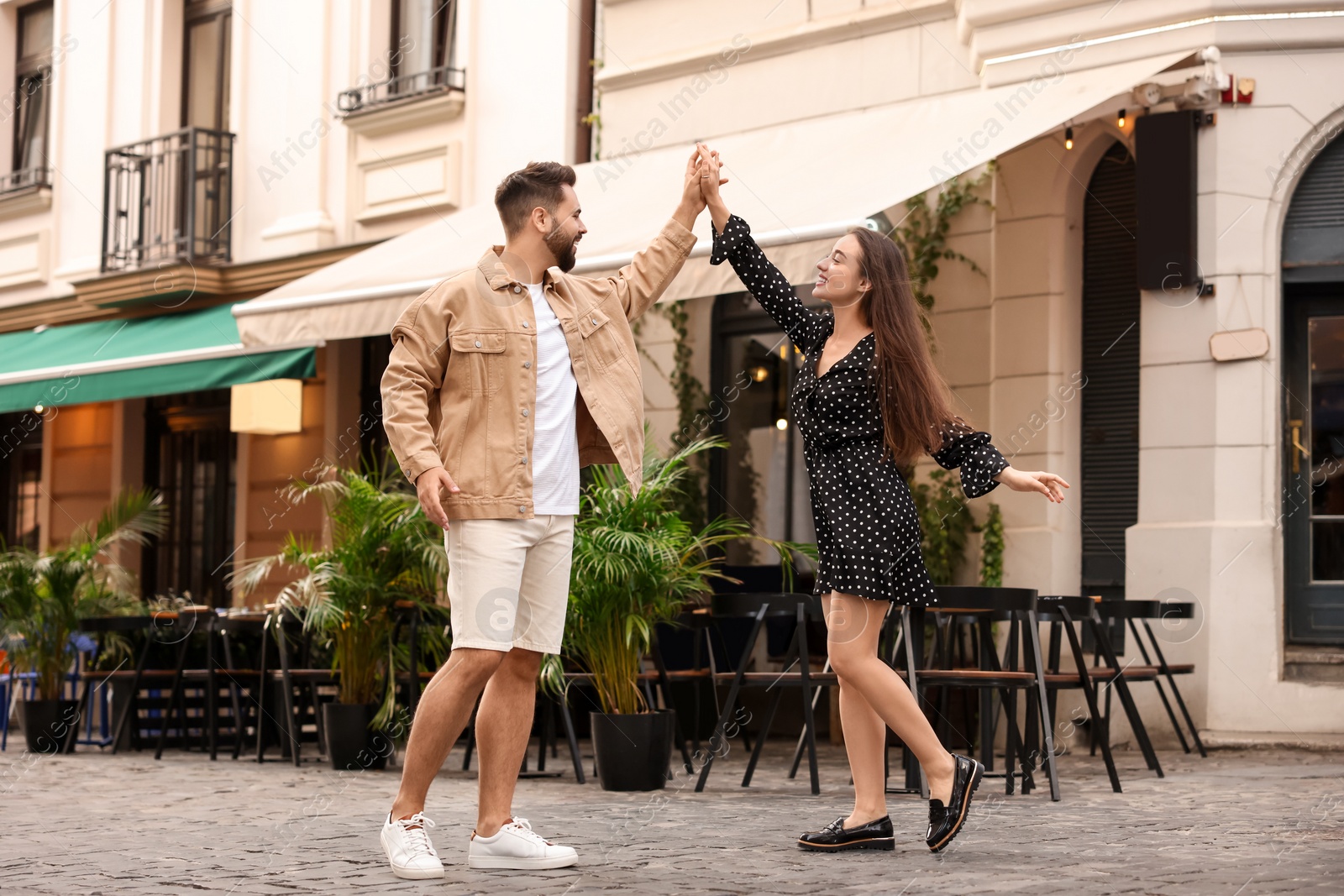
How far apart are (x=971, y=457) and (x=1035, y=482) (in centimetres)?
27

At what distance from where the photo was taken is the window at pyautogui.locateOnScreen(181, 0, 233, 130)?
14555mm

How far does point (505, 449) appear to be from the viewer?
4312 mm

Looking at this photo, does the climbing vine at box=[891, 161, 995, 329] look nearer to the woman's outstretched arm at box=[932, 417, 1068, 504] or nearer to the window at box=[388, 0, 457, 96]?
the window at box=[388, 0, 457, 96]

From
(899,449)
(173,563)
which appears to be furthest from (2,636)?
(899,449)

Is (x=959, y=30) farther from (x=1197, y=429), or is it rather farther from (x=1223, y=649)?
(x=1223, y=649)

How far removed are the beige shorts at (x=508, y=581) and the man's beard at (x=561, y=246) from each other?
72cm

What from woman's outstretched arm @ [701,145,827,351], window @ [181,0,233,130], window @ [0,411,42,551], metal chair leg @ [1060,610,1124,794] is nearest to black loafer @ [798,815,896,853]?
woman's outstretched arm @ [701,145,827,351]

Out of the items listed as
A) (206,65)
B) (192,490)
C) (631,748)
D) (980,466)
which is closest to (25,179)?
(206,65)

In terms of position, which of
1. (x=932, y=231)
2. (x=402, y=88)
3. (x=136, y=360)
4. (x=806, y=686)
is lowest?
(x=806, y=686)

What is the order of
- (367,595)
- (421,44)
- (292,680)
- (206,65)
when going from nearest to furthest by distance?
1. (367,595)
2. (292,680)
3. (421,44)
4. (206,65)

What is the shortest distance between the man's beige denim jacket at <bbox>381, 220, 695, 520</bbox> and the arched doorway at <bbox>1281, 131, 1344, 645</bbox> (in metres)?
5.03

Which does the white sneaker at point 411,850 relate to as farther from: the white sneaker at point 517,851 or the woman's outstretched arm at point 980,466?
the woman's outstretched arm at point 980,466

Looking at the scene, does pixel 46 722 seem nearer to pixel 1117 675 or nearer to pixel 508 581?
pixel 1117 675

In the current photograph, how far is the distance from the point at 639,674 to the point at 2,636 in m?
4.51
